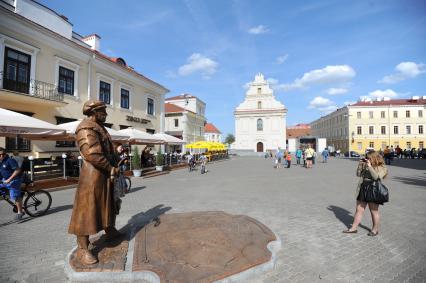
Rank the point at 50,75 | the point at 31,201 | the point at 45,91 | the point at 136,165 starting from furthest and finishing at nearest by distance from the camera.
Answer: the point at 50,75 → the point at 45,91 → the point at 136,165 → the point at 31,201

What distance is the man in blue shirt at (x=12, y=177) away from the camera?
18.9 ft

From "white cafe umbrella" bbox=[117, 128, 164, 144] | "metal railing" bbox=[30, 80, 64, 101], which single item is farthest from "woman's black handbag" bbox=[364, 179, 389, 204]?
"metal railing" bbox=[30, 80, 64, 101]

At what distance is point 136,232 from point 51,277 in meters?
1.45

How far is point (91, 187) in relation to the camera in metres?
3.17

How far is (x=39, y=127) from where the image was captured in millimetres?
8898

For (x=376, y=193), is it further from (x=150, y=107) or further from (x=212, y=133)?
(x=212, y=133)

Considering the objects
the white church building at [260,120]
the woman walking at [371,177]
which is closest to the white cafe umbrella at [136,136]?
the woman walking at [371,177]

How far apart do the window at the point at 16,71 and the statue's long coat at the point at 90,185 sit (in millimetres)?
13092

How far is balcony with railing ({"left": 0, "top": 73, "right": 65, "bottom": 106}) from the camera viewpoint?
1248 centimetres

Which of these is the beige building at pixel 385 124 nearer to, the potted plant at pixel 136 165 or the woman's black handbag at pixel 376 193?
the potted plant at pixel 136 165

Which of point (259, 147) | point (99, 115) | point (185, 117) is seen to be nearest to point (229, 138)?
point (259, 147)

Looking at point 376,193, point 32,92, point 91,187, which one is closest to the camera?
point 91,187

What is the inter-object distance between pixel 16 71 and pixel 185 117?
2889 centimetres

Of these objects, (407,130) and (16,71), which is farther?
(407,130)
